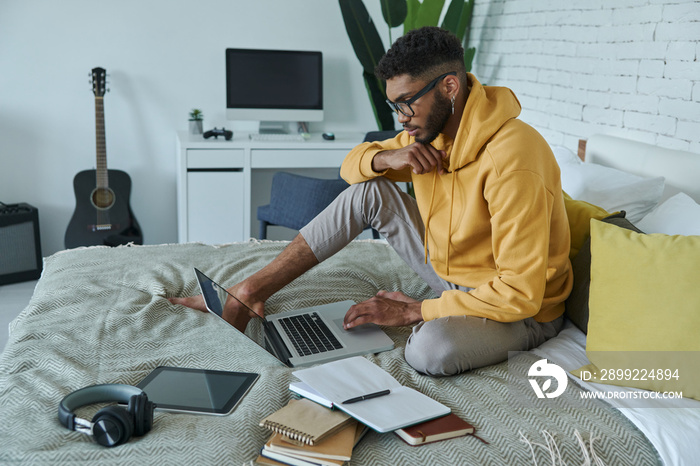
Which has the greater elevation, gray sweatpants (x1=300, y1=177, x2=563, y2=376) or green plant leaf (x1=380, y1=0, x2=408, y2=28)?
green plant leaf (x1=380, y1=0, x2=408, y2=28)

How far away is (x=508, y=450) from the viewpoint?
3.83 feet

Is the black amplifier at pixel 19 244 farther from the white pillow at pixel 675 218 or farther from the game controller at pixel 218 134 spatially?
the white pillow at pixel 675 218

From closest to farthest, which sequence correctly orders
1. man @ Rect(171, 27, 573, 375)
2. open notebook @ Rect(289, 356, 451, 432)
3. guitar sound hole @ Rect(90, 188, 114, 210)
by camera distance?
open notebook @ Rect(289, 356, 451, 432) → man @ Rect(171, 27, 573, 375) → guitar sound hole @ Rect(90, 188, 114, 210)

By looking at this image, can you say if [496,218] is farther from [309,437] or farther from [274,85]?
[274,85]

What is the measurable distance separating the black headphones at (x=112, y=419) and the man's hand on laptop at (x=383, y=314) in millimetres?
607

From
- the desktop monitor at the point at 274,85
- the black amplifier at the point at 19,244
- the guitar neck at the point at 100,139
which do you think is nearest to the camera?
the black amplifier at the point at 19,244

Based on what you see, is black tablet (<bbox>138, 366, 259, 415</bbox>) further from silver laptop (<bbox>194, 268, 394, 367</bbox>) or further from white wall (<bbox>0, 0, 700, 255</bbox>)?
white wall (<bbox>0, 0, 700, 255</bbox>)

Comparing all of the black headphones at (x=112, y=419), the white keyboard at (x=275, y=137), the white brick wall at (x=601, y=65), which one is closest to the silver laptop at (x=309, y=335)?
the black headphones at (x=112, y=419)

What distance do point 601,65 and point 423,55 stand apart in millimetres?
1254

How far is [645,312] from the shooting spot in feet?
4.47

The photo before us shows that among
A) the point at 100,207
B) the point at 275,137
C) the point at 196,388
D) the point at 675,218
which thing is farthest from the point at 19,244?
the point at 675,218

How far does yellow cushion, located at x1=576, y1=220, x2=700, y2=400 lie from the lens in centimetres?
132

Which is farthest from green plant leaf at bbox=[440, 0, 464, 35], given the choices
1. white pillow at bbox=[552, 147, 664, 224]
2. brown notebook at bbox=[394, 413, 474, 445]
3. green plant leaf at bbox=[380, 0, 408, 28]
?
brown notebook at bbox=[394, 413, 474, 445]

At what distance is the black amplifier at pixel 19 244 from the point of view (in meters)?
3.29
